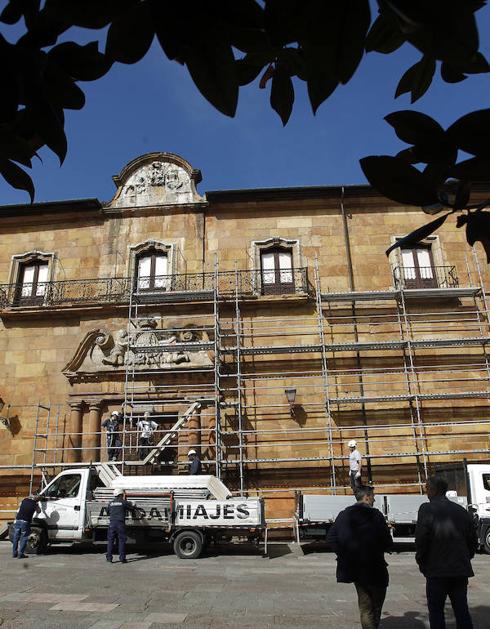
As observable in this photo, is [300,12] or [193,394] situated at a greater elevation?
[193,394]

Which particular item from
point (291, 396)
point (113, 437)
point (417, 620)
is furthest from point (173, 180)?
point (417, 620)

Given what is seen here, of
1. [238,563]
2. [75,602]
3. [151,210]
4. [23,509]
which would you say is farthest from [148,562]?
[151,210]

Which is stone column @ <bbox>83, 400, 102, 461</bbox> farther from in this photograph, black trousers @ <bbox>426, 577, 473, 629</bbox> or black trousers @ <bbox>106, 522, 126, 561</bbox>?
black trousers @ <bbox>426, 577, 473, 629</bbox>

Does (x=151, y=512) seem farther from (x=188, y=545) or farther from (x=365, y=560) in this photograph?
(x=365, y=560)

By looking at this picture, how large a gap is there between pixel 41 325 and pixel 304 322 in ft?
27.6

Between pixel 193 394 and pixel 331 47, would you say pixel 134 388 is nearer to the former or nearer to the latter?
pixel 193 394

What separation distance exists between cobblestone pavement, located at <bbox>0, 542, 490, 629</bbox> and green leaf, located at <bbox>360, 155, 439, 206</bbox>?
5.88m

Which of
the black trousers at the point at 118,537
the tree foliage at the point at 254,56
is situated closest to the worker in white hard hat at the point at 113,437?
the black trousers at the point at 118,537

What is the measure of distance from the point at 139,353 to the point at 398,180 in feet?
53.1

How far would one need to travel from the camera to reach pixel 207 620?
6363 millimetres

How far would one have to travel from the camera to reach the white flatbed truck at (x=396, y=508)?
42.4 feet

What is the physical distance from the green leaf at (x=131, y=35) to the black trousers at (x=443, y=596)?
4.97 metres

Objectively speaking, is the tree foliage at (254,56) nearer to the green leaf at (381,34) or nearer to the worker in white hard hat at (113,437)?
the green leaf at (381,34)

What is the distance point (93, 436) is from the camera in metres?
16.7
